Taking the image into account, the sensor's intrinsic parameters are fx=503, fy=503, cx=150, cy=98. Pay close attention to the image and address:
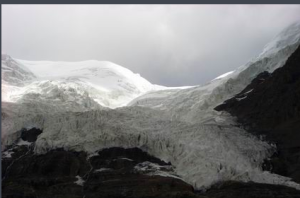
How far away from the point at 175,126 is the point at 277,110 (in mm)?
26215

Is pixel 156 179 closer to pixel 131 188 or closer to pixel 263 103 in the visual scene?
pixel 131 188

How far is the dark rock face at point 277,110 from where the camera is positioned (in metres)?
111

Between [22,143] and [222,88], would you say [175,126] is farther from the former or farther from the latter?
[22,143]

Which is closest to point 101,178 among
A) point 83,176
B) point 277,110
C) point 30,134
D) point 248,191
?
point 83,176

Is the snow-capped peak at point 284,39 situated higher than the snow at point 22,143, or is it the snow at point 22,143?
the snow-capped peak at point 284,39

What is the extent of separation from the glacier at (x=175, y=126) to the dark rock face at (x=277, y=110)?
3415mm

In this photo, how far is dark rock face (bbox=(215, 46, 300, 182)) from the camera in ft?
364

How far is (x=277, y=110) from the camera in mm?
127625

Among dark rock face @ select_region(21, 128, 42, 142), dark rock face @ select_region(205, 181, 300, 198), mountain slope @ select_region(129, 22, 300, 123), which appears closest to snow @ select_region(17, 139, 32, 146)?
dark rock face @ select_region(21, 128, 42, 142)

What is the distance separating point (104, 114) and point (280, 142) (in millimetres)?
46499

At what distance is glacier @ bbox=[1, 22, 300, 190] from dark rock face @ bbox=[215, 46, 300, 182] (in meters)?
3.42

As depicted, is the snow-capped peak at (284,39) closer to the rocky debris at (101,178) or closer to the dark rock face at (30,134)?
the rocky debris at (101,178)

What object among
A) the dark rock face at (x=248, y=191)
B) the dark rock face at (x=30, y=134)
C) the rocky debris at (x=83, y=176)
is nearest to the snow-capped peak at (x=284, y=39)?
the rocky debris at (x=83, y=176)

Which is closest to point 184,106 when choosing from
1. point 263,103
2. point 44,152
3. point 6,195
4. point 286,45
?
point 263,103
